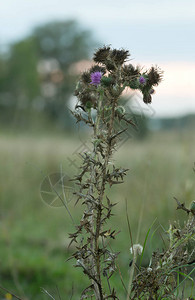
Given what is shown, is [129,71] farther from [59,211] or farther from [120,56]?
[59,211]

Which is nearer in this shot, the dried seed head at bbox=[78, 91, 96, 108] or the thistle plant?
the thistle plant

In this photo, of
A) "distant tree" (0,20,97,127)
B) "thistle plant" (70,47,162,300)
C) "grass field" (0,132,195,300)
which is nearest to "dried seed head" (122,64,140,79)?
"thistle plant" (70,47,162,300)

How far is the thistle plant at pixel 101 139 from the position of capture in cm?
145

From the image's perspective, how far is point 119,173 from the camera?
1.45 meters

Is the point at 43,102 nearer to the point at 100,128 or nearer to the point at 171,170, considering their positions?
the point at 171,170

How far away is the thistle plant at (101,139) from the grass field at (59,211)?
136 centimetres

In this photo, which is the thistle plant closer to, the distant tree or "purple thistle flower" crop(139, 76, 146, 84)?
"purple thistle flower" crop(139, 76, 146, 84)

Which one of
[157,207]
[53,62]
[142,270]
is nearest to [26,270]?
[157,207]

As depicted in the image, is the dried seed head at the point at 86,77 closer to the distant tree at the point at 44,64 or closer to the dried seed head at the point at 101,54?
the dried seed head at the point at 101,54

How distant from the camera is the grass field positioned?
14.2ft

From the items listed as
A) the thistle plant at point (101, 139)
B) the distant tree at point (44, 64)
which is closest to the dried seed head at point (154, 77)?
the thistle plant at point (101, 139)

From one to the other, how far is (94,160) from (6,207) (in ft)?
20.7

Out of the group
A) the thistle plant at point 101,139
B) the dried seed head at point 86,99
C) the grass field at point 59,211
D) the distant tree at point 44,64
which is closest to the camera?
the thistle plant at point 101,139

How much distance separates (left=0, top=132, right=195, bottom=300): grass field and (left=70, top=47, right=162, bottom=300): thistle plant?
1362mm
